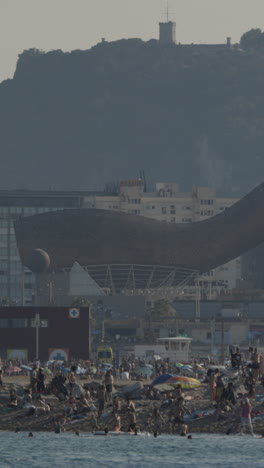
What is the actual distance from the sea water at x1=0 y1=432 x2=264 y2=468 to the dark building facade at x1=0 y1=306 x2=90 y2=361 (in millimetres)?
50961

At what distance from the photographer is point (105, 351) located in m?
146

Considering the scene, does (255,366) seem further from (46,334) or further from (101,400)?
(46,334)

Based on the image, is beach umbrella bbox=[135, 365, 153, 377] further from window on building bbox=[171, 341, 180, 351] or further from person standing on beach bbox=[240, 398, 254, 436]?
window on building bbox=[171, 341, 180, 351]

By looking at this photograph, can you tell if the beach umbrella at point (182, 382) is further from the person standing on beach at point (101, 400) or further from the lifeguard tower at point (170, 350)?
the lifeguard tower at point (170, 350)

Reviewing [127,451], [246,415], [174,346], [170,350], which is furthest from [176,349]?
[127,451]

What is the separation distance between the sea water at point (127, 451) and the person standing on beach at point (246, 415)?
59cm

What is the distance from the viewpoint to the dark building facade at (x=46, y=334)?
135m

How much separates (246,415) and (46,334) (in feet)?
187

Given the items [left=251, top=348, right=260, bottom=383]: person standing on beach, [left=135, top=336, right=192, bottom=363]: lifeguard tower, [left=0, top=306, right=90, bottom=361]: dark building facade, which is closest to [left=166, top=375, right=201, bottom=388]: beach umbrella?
[left=251, top=348, right=260, bottom=383]: person standing on beach

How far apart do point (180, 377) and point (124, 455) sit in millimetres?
20506

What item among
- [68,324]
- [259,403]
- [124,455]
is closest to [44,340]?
[68,324]

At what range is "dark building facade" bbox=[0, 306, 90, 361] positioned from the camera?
134750 millimetres

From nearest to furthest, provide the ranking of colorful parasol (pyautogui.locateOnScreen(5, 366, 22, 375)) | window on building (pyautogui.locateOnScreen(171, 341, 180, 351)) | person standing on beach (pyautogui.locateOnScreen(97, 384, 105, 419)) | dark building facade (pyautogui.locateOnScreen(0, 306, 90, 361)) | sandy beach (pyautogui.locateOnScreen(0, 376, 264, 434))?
sandy beach (pyautogui.locateOnScreen(0, 376, 264, 434))
person standing on beach (pyautogui.locateOnScreen(97, 384, 105, 419))
colorful parasol (pyautogui.locateOnScreen(5, 366, 22, 375))
dark building facade (pyautogui.locateOnScreen(0, 306, 90, 361))
window on building (pyautogui.locateOnScreen(171, 341, 180, 351))

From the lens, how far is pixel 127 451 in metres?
75.9
